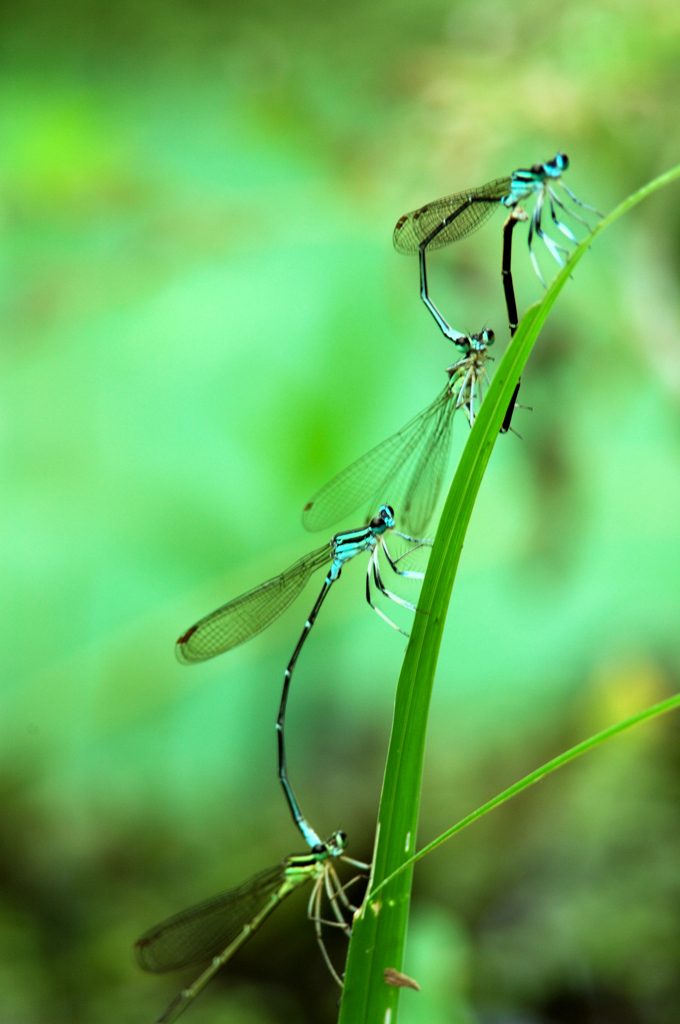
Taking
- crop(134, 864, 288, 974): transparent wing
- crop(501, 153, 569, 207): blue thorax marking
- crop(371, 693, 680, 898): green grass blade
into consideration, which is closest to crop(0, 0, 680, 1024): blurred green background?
crop(134, 864, 288, 974): transparent wing

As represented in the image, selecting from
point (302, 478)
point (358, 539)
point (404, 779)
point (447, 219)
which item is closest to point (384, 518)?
point (358, 539)

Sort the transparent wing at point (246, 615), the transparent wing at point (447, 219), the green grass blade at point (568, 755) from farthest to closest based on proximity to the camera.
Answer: the transparent wing at point (246, 615), the transparent wing at point (447, 219), the green grass blade at point (568, 755)

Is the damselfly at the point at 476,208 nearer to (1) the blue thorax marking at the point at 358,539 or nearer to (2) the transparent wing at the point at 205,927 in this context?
(1) the blue thorax marking at the point at 358,539

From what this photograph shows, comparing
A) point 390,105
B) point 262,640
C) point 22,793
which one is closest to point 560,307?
point 390,105

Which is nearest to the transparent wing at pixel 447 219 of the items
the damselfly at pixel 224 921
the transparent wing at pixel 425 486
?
the transparent wing at pixel 425 486

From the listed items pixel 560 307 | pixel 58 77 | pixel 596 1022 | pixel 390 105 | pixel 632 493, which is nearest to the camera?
pixel 596 1022

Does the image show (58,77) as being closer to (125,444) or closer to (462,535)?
(125,444)

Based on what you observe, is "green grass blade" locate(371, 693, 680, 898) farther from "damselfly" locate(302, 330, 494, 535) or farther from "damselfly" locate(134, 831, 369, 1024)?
"damselfly" locate(134, 831, 369, 1024)

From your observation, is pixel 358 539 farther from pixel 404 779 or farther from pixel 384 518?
pixel 404 779
